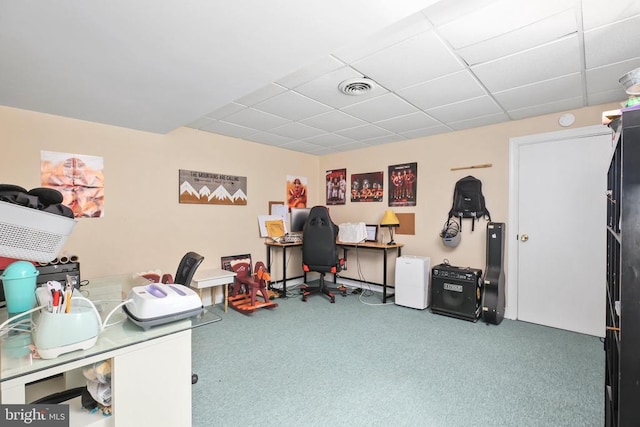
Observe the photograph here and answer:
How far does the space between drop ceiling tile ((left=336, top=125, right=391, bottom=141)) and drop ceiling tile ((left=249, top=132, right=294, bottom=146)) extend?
0.84 metres

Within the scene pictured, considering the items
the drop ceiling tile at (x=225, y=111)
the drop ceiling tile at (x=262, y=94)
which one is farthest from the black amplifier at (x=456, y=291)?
the drop ceiling tile at (x=225, y=111)

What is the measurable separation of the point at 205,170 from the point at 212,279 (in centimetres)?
Result: 145

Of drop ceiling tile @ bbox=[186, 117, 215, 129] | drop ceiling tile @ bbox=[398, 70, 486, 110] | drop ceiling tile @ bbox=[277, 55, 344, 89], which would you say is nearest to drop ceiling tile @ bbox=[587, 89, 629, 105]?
drop ceiling tile @ bbox=[398, 70, 486, 110]

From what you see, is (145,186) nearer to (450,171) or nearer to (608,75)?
(450,171)

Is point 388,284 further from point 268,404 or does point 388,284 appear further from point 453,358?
point 268,404

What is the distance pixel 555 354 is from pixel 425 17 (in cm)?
295

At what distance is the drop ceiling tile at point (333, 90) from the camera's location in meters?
2.32

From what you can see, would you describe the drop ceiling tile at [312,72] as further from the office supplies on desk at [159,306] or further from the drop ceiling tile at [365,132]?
the office supplies on desk at [159,306]

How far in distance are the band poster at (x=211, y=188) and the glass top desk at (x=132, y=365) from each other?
248 centimetres

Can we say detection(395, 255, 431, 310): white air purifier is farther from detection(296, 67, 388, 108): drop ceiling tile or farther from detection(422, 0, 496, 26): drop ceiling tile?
detection(422, 0, 496, 26): drop ceiling tile

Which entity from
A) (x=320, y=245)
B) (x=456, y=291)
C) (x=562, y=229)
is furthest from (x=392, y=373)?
(x=562, y=229)

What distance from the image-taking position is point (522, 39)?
186 centimetres

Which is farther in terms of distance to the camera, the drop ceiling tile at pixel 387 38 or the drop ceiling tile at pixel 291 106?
the drop ceiling tile at pixel 291 106

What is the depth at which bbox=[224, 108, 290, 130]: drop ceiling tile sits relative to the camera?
3.20 meters
